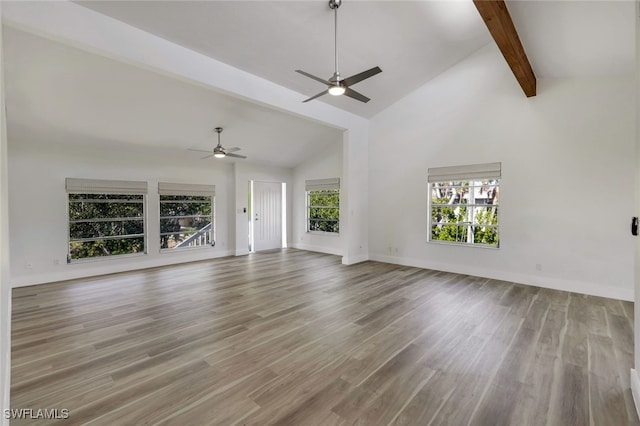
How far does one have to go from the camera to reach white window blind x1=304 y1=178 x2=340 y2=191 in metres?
7.88

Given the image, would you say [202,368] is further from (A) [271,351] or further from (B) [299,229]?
(B) [299,229]

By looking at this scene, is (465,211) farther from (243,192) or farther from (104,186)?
(104,186)

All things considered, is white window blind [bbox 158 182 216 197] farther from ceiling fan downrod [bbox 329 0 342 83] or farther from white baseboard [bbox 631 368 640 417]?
white baseboard [bbox 631 368 640 417]

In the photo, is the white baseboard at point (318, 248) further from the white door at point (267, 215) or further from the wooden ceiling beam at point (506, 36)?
the wooden ceiling beam at point (506, 36)

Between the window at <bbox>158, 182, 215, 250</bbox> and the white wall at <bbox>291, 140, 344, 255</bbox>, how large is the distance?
8.54ft

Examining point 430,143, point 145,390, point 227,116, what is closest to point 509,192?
point 430,143

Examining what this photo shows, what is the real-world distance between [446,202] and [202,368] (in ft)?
17.1

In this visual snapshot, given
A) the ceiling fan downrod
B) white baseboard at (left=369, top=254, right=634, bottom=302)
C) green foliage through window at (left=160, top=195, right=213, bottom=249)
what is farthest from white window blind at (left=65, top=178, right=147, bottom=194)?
white baseboard at (left=369, top=254, right=634, bottom=302)

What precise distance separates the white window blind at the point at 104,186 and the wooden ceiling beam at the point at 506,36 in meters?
6.59

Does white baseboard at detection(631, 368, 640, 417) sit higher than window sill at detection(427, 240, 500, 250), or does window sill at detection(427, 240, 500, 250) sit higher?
window sill at detection(427, 240, 500, 250)

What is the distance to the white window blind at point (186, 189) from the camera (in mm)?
6555

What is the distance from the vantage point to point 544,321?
337cm

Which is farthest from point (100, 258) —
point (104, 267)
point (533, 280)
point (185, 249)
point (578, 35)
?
point (578, 35)

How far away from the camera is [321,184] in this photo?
8.23 m
